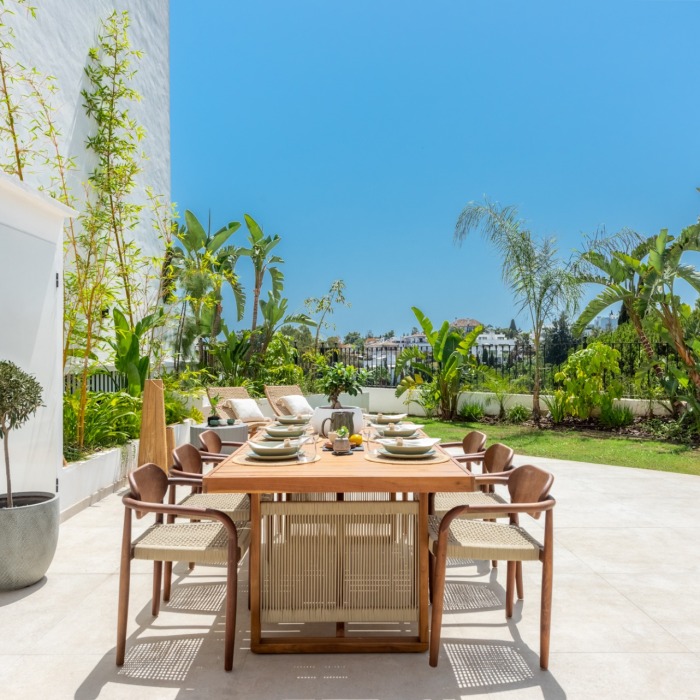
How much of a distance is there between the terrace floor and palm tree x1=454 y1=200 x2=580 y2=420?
285 inches

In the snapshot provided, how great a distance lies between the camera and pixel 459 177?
31.0 metres

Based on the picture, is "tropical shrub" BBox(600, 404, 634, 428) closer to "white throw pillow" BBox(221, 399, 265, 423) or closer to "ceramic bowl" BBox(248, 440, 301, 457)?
"white throw pillow" BBox(221, 399, 265, 423)

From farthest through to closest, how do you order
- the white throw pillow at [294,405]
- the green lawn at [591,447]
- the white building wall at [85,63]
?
1. the white throw pillow at [294,405]
2. the green lawn at [591,447]
3. the white building wall at [85,63]

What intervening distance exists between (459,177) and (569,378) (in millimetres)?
22133

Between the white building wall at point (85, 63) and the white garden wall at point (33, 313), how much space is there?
2.34 meters

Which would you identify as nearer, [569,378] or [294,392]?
[294,392]

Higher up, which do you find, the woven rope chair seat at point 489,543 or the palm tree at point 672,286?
the palm tree at point 672,286

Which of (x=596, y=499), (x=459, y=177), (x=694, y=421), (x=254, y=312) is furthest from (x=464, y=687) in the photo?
(x=459, y=177)

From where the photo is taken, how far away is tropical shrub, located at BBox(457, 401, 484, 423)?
1242cm

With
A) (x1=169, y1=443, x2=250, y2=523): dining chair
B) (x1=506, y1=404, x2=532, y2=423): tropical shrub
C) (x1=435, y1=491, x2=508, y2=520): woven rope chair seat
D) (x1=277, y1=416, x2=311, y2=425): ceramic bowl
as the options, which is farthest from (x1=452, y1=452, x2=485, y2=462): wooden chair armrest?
(x1=506, y1=404, x2=532, y2=423): tropical shrub

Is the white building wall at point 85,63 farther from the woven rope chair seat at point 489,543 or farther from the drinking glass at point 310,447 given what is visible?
the woven rope chair seat at point 489,543

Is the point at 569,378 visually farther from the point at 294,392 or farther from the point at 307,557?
the point at 307,557

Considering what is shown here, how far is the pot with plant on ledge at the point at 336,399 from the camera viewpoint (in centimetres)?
382

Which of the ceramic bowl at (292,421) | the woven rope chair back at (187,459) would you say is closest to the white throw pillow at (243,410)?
the ceramic bowl at (292,421)
